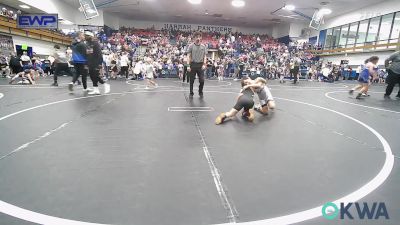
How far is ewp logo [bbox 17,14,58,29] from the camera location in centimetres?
1421

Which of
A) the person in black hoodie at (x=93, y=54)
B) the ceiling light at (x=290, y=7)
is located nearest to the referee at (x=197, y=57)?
the person in black hoodie at (x=93, y=54)

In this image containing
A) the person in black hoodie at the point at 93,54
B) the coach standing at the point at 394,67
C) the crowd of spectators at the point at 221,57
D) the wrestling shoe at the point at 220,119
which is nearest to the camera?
the wrestling shoe at the point at 220,119

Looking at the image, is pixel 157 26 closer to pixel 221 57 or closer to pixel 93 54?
pixel 221 57

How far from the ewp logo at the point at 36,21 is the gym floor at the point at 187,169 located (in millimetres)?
12409

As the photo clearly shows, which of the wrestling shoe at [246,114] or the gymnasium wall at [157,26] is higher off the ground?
the gymnasium wall at [157,26]

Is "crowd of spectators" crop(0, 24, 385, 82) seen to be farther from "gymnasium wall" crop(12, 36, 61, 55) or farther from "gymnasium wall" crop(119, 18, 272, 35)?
"gymnasium wall" crop(119, 18, 272, 35)

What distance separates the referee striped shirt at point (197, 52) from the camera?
7.08 m

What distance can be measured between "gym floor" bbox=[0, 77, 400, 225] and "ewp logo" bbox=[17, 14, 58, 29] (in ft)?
40.7

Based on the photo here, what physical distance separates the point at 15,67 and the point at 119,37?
13109 millimetres

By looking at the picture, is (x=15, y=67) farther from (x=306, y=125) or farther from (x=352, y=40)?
(x=352, y=40)

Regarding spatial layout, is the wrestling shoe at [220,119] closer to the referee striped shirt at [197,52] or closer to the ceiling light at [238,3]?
the referee striped shirt at [197,52]

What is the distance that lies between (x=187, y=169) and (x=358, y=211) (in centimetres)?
136

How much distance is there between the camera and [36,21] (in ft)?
47.3

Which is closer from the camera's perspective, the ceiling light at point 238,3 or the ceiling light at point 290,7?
the ceiling light at point 238,3
